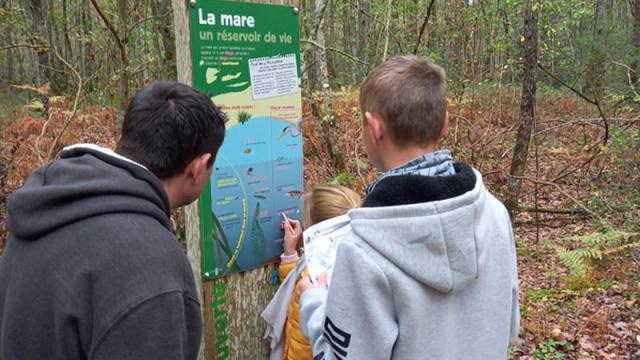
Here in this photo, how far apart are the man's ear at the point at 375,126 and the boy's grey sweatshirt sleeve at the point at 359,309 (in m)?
0.40

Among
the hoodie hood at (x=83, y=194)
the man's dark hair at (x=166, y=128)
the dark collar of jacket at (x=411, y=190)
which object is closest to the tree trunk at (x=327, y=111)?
the dark collar of jacket at (x=411, y=190)

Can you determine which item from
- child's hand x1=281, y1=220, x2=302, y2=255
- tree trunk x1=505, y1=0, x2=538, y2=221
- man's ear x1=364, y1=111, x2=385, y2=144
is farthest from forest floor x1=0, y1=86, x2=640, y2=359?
man's ear x1=364, y1=111, x2=385, y2=144

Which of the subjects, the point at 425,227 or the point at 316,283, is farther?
the point at 316,283

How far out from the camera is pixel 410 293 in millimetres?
1703

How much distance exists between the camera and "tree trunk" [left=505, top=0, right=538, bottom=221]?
289 inches

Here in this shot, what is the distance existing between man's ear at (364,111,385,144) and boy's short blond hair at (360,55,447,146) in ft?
0.05

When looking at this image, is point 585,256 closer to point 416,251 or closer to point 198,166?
point 416,251

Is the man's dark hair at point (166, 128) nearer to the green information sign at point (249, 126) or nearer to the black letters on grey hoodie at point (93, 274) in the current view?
the black letters on grey hoodie at point (93, 274)

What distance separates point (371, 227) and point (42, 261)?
928 millimetres

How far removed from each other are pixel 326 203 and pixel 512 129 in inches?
286

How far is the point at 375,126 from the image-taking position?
1.86m

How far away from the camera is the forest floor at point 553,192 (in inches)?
210

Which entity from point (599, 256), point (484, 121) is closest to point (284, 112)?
point (599, 256)

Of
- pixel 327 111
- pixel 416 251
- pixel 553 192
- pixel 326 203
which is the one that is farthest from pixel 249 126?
pixel 553 192
